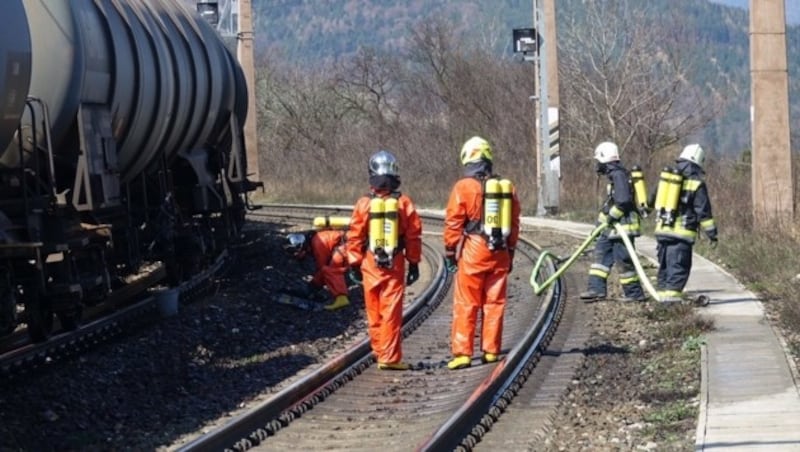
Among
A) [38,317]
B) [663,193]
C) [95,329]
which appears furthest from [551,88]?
[38,317]

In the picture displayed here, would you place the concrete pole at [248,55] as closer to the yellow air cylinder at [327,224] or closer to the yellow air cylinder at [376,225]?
the yellow air cylinder at [327,224]

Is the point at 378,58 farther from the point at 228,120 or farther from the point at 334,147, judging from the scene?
the point at 228,120

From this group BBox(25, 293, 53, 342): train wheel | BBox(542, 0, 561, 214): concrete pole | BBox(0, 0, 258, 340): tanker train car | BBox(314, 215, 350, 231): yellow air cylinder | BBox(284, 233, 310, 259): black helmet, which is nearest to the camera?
BBox(0, 0, 258, 340): tanker train car

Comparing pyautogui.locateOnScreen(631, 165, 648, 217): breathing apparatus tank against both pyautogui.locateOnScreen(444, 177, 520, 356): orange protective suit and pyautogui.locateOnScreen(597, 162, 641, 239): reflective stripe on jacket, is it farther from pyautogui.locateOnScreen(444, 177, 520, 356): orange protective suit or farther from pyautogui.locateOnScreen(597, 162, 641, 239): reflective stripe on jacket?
pyautogui.locateOnScreen(444, 177, 520, 356): orange protective suit

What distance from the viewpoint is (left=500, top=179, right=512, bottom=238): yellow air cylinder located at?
36.8ft

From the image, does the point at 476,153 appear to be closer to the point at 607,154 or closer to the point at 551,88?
the point at 607,154

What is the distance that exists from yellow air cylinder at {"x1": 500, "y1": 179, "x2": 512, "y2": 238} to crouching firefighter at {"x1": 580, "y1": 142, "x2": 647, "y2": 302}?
144 inches

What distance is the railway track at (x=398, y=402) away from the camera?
8.71 metres

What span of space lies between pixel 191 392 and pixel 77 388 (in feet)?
2.81

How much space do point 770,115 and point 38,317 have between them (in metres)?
10.8

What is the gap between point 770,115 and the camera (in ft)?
62.2

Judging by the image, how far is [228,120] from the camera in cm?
A: 2109

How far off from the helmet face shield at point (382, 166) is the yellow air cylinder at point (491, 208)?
2.60ft

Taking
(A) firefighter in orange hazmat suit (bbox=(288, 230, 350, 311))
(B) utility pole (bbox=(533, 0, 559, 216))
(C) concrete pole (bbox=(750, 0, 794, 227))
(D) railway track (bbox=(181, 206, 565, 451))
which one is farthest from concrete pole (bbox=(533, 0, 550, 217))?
(D) railway track (bbox=(181, 206, 565, 451))
